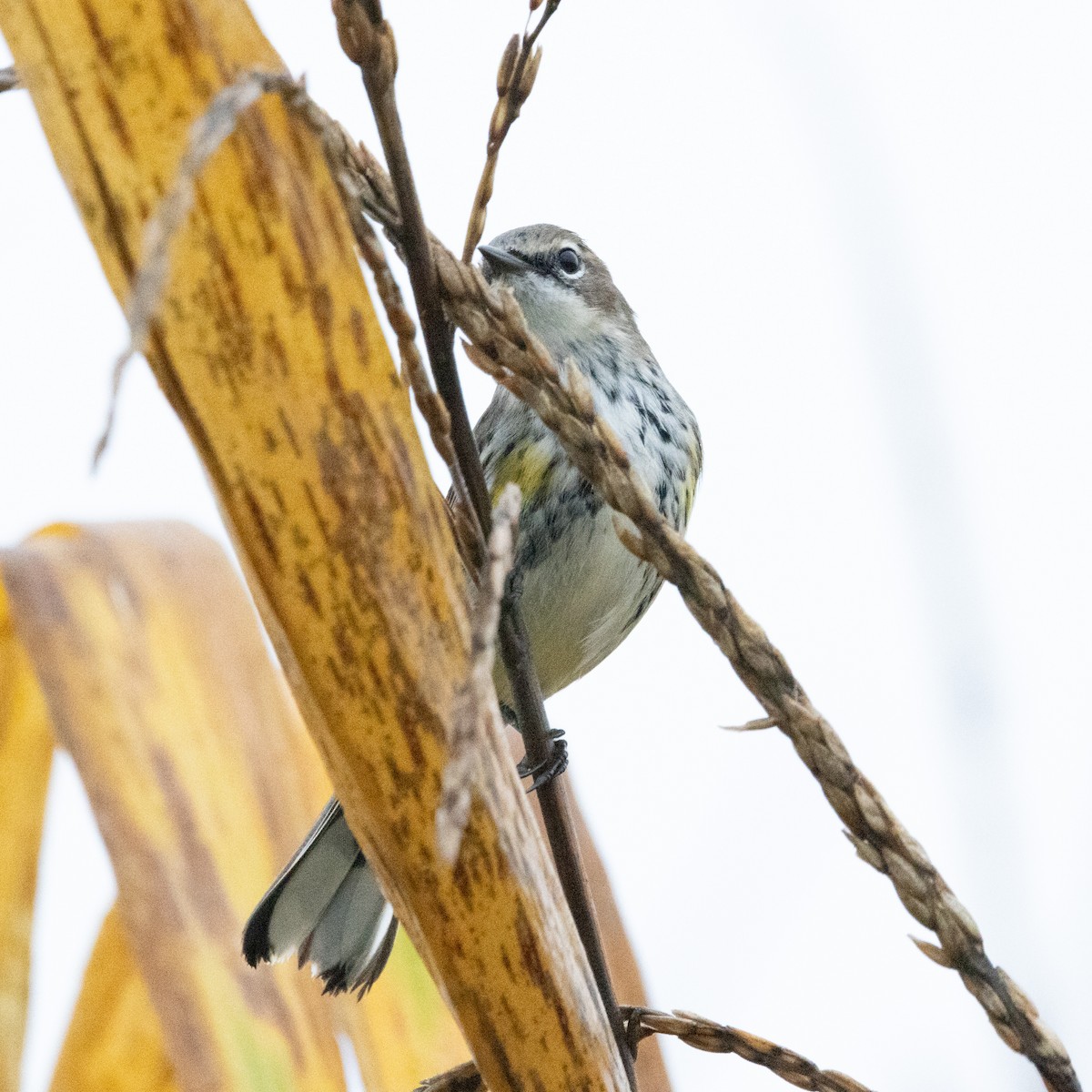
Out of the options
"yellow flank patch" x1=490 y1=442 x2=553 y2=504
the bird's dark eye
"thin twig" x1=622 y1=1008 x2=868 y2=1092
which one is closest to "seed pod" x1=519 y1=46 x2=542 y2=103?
"thin twig" x1=622 y1=1008 x2=868 y2=1092

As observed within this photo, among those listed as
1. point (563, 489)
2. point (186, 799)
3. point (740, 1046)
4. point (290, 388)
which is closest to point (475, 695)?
point (290, 388)

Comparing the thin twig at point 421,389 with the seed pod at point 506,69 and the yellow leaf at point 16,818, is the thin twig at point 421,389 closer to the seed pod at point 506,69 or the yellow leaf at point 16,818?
the seed pod at point 506,69

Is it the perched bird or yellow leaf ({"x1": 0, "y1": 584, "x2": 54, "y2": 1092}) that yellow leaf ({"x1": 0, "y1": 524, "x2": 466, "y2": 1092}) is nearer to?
yellow leaf ({"x1": 0, "y1": 584, "x2": 54, "y2": 1092})

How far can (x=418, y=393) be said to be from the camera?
798 millimetres

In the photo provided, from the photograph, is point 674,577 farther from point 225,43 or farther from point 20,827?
point 20,827

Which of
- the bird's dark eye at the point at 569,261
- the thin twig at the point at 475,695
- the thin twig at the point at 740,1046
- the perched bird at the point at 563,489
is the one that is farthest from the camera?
the bird's dark eye at the point at 569,261

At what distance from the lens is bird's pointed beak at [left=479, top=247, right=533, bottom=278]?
2566 mm

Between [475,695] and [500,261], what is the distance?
2.08m

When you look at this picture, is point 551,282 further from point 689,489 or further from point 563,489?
point 563,489

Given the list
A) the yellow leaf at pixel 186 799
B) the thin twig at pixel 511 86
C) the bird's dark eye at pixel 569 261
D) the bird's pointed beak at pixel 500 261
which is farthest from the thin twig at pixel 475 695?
the bird's dark eye at pixel 569 261

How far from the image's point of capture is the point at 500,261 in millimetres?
2582

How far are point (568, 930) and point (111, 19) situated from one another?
58cm

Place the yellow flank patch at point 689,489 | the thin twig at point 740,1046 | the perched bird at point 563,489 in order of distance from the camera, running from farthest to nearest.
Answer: the yellow flank patch at point 689,489 < the perched bird at point 563,489 < the thin twig at point 740,1046

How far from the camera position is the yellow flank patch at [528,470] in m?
2.15
